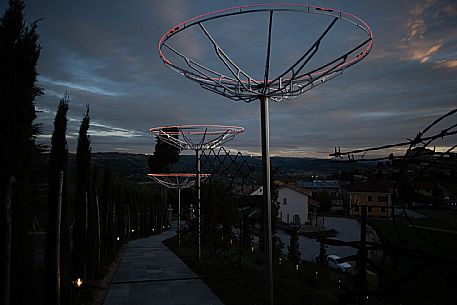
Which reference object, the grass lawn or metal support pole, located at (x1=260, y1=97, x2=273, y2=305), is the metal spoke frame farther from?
the grass lawn

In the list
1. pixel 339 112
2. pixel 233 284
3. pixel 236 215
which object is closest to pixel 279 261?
pixel 236 215

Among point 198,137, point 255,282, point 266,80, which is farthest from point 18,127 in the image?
point 198,137

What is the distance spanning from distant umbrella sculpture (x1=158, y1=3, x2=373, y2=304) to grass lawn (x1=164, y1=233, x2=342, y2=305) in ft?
10.3

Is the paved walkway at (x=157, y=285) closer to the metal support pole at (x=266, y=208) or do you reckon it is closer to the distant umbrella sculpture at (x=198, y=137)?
the distant umbrella sculpture at (x=198, y=137)

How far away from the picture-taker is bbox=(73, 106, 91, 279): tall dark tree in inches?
391

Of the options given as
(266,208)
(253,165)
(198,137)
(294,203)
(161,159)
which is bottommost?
(294,203)

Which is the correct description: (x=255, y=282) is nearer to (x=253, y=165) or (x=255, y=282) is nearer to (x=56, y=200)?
(x=253, y=165)

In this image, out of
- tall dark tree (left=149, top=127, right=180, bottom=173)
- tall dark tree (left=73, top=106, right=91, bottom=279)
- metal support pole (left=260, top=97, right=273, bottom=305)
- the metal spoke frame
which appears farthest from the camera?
tall dark tree (left=149, top=127, right=180, bottom=173)

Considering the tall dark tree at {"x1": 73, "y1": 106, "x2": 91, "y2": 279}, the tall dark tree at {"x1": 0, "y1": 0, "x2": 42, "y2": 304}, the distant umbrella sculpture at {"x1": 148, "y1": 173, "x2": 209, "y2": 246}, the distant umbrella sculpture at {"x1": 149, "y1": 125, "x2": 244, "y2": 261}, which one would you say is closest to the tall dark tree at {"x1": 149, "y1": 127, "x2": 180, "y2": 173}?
the distant umbrella sculpture at {"x1": 148, "y1": 173, "x2": 209, "y2": 246}

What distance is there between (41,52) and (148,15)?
271 cm

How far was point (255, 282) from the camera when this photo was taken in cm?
1059

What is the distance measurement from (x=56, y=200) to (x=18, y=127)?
227 centimetres

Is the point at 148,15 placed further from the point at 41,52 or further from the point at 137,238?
the point at 137,238

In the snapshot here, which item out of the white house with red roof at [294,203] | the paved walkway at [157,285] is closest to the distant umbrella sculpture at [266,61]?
the paved walkway at [157,285]
